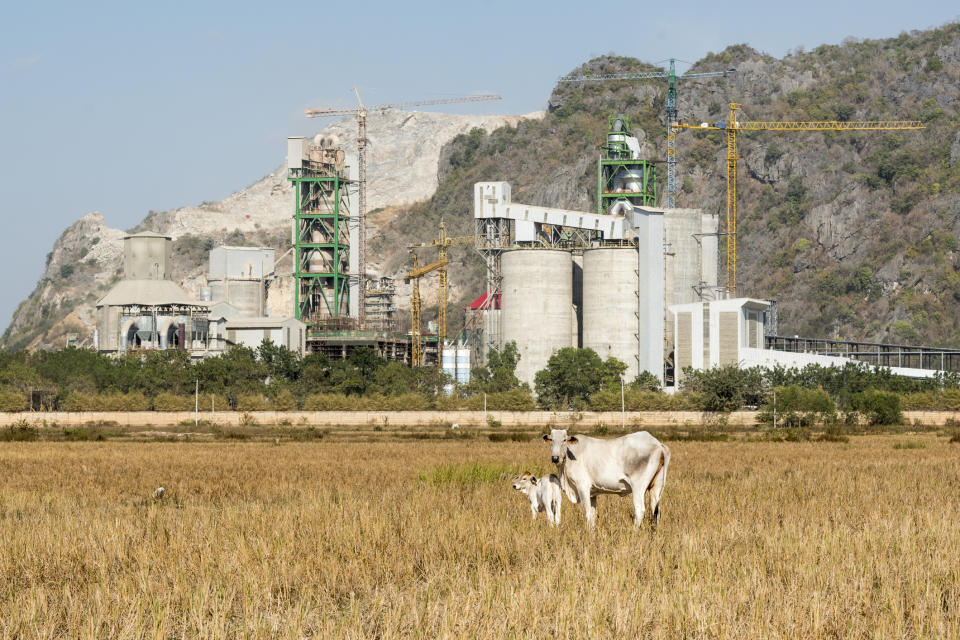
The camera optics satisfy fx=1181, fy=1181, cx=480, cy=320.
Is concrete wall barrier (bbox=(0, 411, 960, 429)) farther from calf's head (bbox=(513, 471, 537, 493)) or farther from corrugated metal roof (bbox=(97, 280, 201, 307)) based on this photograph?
calf's head (bbox=(513, 471, 537, 493))

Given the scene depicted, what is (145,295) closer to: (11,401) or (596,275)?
(11,401)

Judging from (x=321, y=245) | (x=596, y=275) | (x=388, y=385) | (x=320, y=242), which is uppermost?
(x=320, y=242)

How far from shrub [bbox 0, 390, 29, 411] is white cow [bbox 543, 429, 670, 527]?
12426cm

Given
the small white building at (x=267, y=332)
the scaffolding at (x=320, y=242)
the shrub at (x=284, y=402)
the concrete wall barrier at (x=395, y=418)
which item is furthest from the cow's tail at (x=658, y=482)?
the scaffolding at (x=320, y=242)

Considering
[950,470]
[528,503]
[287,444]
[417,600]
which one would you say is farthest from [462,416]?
[417,600]

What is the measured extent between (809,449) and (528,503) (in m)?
39.4

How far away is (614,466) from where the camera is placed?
25031 millimetres

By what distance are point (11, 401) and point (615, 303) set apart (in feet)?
252

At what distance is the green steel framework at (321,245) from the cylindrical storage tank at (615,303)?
49.1 meters

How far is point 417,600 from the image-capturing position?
18.0 metres

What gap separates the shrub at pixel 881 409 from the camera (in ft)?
365

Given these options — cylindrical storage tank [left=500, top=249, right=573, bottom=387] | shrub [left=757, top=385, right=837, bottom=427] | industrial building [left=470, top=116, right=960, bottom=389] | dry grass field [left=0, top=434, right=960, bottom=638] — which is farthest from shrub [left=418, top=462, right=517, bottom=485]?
cylindrical storage tank [left=500, top=249, right=573, bottom=387]

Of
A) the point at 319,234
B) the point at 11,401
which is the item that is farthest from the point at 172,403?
the point at 319,234

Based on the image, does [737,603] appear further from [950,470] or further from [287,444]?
[287,444]
